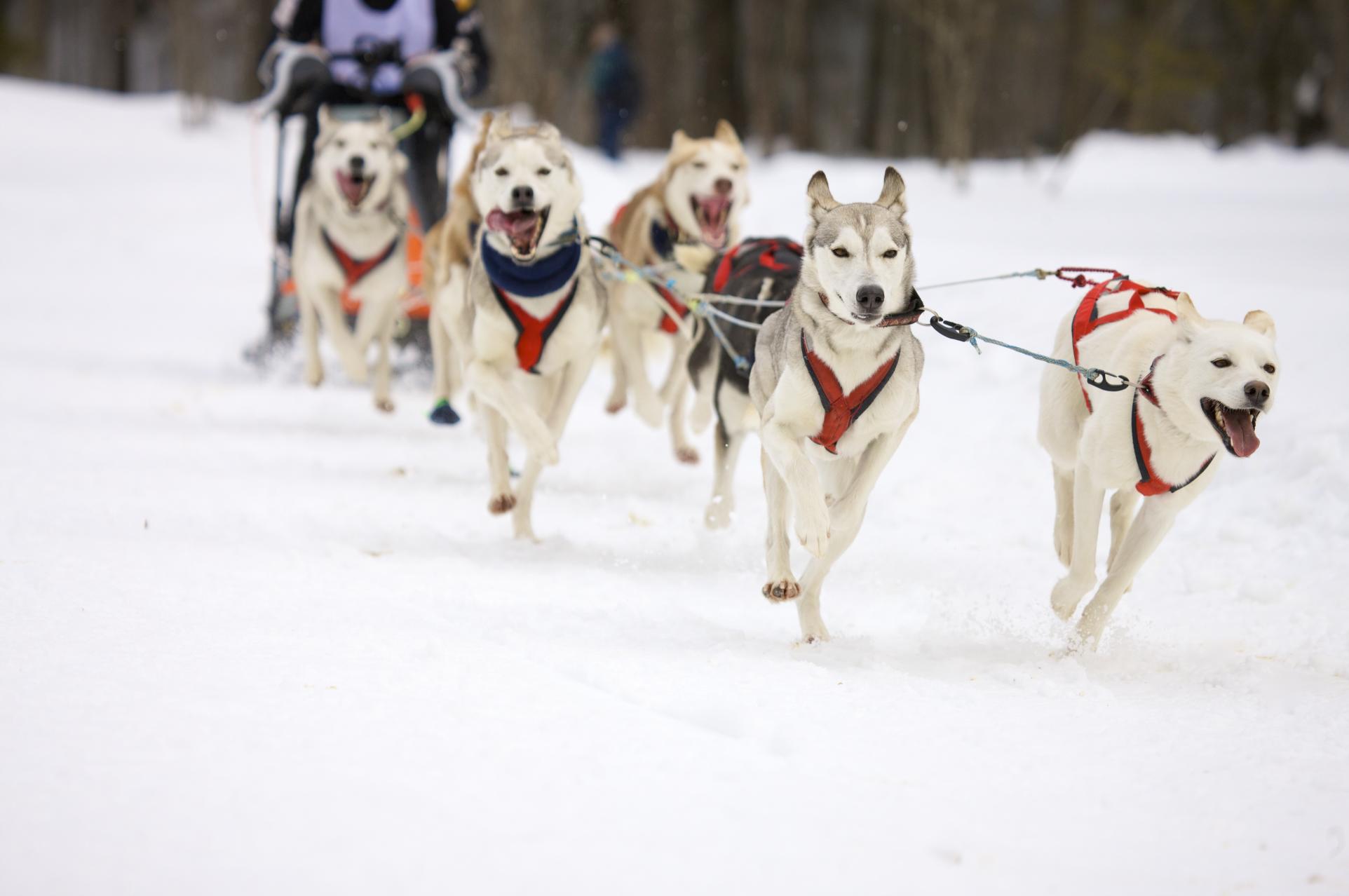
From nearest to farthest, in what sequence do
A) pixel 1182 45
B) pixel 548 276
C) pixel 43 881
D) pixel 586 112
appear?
pixel 43 881 < pixel 548 276 < pixel 586 112 < pixel 1182 45

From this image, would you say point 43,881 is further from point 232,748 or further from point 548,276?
point 548,276

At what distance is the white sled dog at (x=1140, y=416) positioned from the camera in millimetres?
2885

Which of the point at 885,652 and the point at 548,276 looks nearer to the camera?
the point at 885,652

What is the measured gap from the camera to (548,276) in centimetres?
409

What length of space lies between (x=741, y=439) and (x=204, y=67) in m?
13.7

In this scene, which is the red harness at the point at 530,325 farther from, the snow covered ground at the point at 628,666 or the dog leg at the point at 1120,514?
the dog leg at the point at 1120,514

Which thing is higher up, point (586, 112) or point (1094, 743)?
point (586, 112)

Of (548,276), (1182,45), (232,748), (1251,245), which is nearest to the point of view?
(232,748)

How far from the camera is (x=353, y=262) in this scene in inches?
223

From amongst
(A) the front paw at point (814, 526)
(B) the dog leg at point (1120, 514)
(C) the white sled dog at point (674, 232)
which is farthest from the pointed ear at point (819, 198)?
(C) the white sled dog at point (674, 232)

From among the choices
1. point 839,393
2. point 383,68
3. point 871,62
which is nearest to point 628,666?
point 839,393

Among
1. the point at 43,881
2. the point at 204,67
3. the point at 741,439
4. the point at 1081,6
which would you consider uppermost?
the point at 1081,6

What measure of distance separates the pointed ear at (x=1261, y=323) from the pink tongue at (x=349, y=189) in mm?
3929

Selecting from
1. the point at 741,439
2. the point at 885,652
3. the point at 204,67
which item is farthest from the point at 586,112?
the point at 885,652
